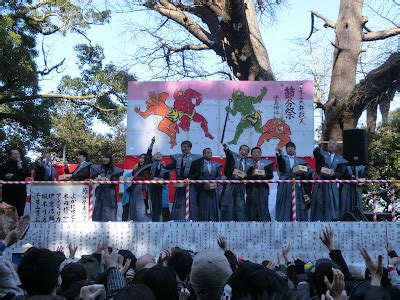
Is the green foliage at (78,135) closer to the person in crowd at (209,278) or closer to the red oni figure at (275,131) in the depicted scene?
the red oni figure at (275,131)

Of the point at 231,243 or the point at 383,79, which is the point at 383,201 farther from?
the point at 231,243

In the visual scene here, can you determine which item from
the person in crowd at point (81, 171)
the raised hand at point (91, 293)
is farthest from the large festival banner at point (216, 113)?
the raised hand at point (91, 293)

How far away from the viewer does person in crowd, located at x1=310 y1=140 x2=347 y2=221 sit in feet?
31.7

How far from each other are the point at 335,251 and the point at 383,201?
11956 mm

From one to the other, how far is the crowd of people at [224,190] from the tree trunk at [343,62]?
6047 millimetres

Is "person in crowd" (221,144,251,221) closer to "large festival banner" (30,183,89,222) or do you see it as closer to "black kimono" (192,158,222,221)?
"black kimono" (192,158,222,221)

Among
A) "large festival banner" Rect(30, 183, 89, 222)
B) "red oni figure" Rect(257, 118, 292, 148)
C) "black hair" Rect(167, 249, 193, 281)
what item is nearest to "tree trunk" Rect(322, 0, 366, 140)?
"red oni figure" Rect(257, 118, 292, 148)

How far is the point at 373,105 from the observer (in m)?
15.7

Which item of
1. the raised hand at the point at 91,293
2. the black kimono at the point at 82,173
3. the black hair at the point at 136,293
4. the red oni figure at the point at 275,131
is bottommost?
the raised hand at the point at 91,293

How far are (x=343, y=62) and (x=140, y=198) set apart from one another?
31.9 ft

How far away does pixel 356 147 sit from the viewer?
9.80 m

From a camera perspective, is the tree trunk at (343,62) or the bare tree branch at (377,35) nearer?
the tree trunk at (343,62)

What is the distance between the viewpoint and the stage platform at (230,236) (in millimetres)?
8383

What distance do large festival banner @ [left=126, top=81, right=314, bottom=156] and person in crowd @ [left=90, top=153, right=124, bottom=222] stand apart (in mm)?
2617
